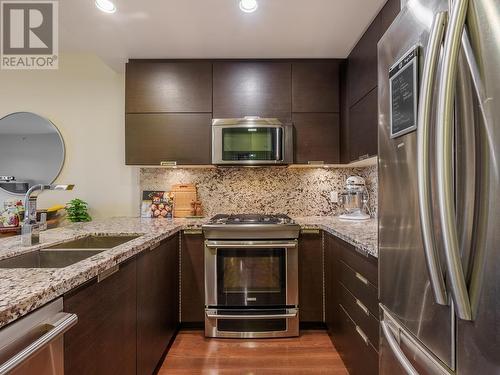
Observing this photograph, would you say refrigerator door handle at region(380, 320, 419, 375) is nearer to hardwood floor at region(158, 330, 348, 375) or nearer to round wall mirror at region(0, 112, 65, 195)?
hardwood floor at region(158, 330, 348, 375)

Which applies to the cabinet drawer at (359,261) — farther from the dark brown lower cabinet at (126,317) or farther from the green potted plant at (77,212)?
the green potted plant at (77,212)

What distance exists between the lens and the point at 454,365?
66 cm

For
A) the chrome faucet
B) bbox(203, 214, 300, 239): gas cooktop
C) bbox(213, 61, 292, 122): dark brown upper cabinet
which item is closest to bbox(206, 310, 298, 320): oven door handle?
bbox(203, 214, 300, 239): gas cooktop

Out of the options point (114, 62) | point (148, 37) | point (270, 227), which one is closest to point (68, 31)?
point (114, 62)

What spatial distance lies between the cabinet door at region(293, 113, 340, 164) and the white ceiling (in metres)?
0.54

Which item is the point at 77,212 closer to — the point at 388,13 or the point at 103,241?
the point at 103,241

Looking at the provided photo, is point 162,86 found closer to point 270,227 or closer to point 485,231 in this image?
point 270,227

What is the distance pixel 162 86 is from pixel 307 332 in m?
2.43

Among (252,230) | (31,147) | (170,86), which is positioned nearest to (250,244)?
(252,230)

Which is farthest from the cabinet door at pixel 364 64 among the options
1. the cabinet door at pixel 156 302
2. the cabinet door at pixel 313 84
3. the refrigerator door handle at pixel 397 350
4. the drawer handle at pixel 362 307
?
the cabinet door at pixel 156 302

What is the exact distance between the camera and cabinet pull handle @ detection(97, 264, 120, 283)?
1.02 m

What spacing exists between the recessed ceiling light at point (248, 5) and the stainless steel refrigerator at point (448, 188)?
1.18 metres

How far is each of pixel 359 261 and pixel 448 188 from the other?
991 mm

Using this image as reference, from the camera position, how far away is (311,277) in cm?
226
